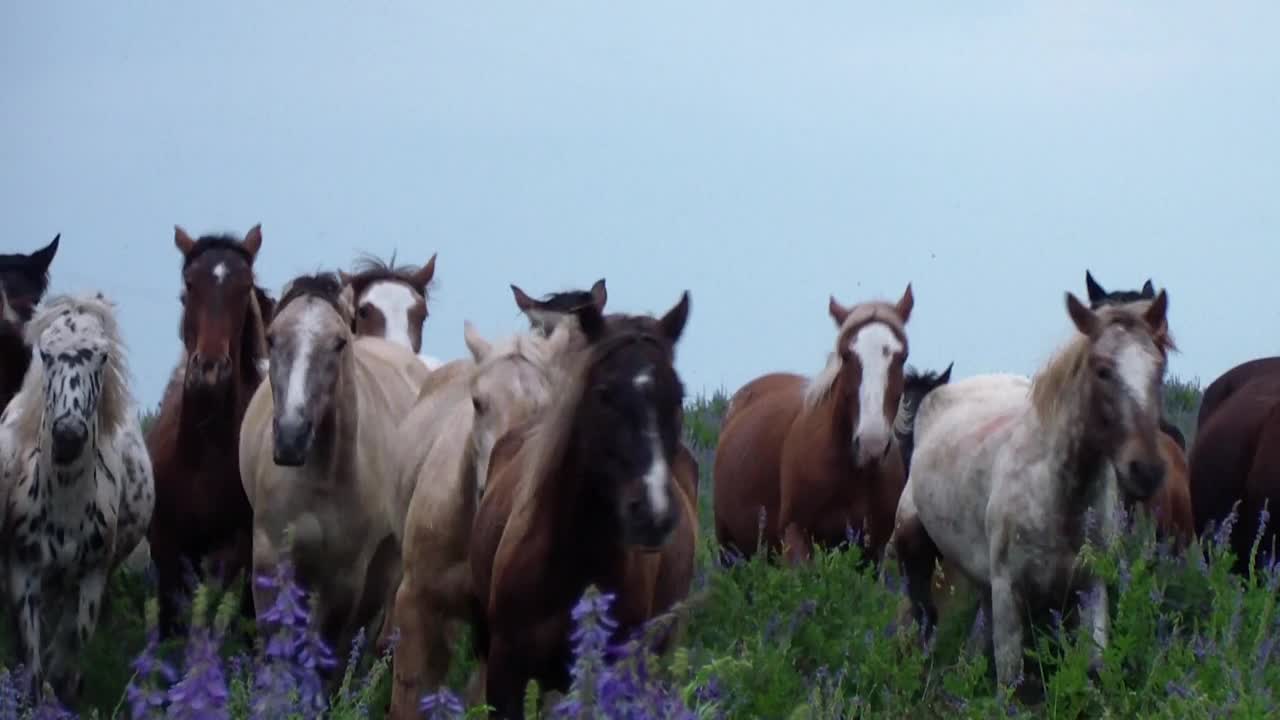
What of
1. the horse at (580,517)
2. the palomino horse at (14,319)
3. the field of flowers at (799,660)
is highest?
the palomino horse at (14,319)

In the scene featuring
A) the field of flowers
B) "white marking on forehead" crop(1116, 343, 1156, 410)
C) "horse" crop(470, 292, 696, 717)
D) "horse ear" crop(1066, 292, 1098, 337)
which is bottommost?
the field of flowers

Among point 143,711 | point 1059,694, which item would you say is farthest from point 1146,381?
point 143,711

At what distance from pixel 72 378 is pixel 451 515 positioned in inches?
76.2

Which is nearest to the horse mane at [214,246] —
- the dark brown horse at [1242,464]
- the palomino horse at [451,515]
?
the palomino horse at [451,515]

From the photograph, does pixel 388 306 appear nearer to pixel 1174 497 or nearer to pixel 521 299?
pixel 521 299

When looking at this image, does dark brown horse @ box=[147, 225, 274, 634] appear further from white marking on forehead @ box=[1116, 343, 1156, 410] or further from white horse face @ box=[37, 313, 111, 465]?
white marking on forehead @ box=[1116, 343, 1156, 410]

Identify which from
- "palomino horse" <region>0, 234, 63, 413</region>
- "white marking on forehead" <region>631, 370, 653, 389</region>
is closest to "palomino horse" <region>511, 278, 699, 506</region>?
"white marking on forehead" <region>631, 370, 653, 389</region>

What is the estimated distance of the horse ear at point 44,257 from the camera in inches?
443

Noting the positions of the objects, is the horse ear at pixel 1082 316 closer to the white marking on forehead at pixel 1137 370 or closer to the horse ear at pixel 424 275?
the white marking on forehead at pixel 1137 370

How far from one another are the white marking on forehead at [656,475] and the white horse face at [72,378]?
3.30m

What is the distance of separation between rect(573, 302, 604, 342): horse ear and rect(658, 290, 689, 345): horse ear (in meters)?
0.22

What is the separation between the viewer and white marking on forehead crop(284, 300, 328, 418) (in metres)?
8.12

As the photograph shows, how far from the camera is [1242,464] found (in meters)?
11.0

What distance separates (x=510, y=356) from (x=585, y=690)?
4.20 metres
